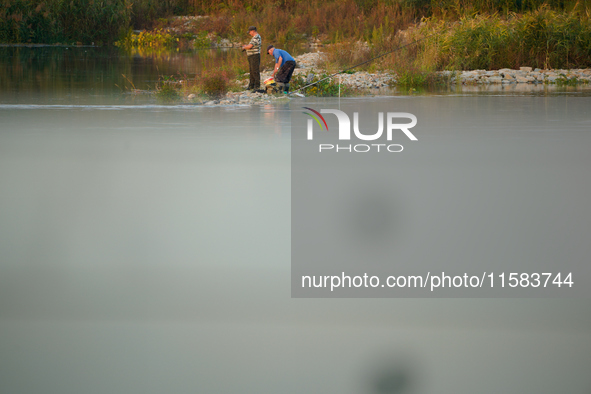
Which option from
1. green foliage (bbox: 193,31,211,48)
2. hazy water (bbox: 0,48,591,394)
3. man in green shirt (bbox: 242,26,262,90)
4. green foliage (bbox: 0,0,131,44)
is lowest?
hazy water (bbox: 0,48,591,394)

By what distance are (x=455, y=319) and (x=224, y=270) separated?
143cm

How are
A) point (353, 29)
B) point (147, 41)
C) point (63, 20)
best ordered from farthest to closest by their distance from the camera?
1. point (147, 41)
2. point (63, 20)
3. point (353, 29)

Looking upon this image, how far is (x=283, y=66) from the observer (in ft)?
41.7

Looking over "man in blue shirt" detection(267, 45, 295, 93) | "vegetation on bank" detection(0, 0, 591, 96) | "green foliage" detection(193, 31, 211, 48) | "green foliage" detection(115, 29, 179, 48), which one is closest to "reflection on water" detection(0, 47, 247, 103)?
"vegetation on bank" detection(0, 0, 591, 96)

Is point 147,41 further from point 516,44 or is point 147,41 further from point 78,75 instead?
point 516,44

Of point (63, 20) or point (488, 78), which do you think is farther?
point (63, 20)

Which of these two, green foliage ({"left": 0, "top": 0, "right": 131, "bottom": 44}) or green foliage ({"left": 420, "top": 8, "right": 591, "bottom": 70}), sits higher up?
green foliage ({"left": 0, "top": 0, "right": 131, "bottom": 44})

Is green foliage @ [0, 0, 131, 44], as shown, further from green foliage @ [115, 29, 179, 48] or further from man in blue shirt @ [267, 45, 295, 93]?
man in blue shirt @ [267, 45, 295, 93]

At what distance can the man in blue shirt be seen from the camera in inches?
490

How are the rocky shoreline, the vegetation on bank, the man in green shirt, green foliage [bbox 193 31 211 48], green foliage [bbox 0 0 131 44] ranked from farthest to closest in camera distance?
green foliage [bbox 193 31 211 48] → green foliage [bbox 0 0 131 44] → the vegetation on bank → the rocky shoreline → the man in green shirt

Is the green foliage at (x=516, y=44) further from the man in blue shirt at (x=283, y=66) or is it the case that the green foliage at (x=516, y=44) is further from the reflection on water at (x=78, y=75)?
the man in blue shirt at (x=283, y=66)

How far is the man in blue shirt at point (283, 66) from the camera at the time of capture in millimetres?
12438

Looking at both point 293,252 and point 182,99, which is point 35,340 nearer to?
point 293,252

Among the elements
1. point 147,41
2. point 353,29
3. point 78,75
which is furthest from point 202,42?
point 78,75
